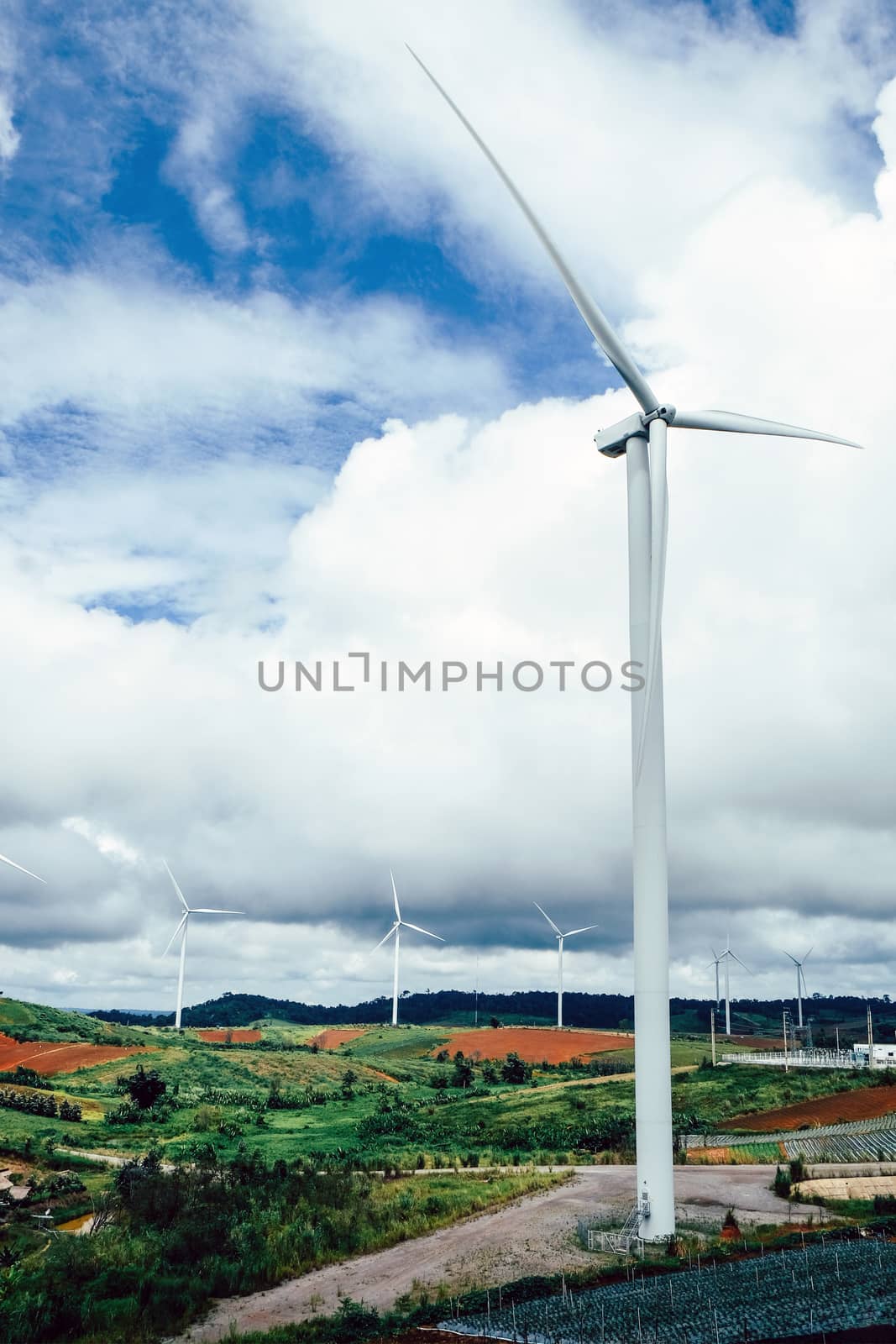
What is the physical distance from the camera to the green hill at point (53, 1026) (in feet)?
395

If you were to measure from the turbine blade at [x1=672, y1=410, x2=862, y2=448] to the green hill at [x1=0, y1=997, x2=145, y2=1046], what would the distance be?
9624 cm

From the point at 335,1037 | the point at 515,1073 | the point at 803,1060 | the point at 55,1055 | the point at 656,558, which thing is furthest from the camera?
the point at 335,1037

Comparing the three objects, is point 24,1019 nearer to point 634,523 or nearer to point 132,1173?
point 132,1173

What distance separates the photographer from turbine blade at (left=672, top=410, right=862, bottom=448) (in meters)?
39.9

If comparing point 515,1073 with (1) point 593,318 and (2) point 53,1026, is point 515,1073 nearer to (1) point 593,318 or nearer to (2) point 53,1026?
(2) point 53,1026

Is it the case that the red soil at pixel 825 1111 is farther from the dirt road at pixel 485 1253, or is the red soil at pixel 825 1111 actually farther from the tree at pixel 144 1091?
the tree at pixel 144 1091

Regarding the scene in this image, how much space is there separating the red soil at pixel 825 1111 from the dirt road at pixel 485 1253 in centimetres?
2210

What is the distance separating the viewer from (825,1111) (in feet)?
237

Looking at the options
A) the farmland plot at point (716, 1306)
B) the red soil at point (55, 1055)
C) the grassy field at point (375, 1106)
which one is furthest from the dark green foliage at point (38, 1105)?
the farmland plot at point (716, 1306)

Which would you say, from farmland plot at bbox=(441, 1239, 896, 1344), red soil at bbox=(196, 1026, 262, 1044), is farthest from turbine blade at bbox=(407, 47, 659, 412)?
red soil at bbox=(196, 1026, 262, 1044)

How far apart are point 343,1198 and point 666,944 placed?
18.5 meters

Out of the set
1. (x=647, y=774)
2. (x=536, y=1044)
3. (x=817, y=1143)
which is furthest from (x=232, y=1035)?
(x=647, y=774)

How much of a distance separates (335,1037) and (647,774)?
5321 inches

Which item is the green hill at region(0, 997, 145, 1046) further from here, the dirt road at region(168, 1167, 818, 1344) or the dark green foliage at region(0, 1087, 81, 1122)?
the dirt road at region(168, 1167, 818, 1344)
